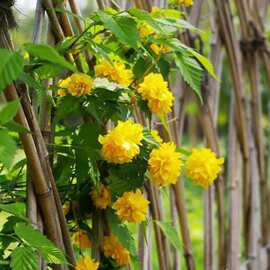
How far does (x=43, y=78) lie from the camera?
37.5 inches

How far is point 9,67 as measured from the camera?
0.79 metres

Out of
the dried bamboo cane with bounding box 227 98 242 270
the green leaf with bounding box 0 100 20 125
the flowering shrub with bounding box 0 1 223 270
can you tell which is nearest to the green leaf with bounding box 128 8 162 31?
the flowering shrub with bounding box 0 1 223 270

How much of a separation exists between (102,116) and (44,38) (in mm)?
157

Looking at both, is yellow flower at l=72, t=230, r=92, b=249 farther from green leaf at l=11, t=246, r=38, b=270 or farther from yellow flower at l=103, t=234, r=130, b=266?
green leaf at l=11, t=246, r=38, b=270

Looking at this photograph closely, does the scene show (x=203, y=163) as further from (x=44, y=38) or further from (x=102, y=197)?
(x=44, y=38)

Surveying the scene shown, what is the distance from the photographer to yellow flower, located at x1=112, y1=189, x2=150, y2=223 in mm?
986

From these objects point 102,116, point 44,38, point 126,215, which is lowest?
point 126,215

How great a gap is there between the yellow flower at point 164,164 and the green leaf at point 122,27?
0.57 feet

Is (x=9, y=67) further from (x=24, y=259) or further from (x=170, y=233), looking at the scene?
(x=170, y=233)

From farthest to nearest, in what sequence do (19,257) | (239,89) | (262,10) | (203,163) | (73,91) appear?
(262,10)
(239,89)
(203,163)
(73,91)
(19,257)

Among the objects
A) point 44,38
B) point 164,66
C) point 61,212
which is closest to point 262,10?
point 164,66

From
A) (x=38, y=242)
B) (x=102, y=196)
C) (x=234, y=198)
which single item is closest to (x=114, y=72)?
(x=102, y=196)

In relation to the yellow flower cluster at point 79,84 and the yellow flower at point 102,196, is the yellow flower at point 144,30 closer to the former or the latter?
the yellow flower cluster at point 79,84

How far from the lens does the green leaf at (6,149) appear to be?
2.57 feet
